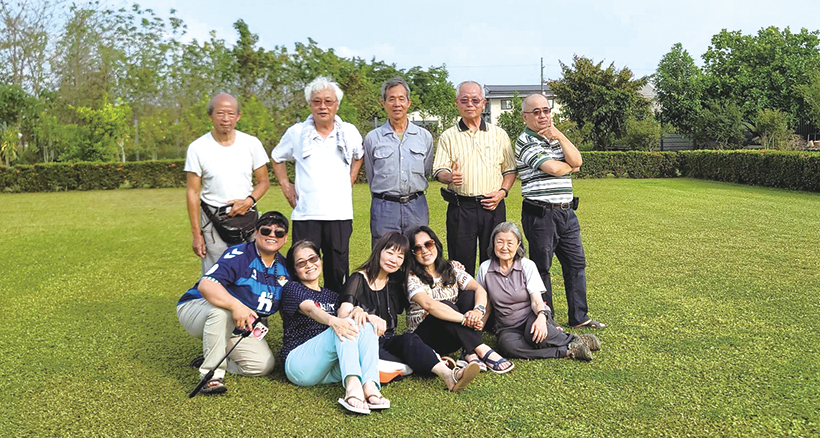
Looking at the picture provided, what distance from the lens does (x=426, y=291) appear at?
4.09m

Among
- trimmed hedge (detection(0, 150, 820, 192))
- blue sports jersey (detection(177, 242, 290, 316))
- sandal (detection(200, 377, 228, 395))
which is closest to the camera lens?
sandal (detection(200, 377, 228, 395))

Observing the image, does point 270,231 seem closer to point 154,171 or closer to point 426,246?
point 426,246

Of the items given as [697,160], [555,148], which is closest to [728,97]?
[697,160]

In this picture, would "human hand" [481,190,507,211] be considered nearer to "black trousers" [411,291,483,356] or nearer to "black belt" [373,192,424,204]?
"black belt" [373,192,424,204]

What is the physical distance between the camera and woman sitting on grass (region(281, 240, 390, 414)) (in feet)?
11.3

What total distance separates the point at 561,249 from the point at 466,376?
1.56 meters

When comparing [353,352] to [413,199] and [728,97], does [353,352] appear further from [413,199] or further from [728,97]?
[728,97]

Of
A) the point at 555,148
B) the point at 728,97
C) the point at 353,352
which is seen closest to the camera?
the point at 353,352

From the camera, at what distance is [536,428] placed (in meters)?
3.18

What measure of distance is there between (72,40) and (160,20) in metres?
4.44

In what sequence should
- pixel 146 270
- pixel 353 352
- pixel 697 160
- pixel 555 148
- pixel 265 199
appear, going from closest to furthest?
pixel 353 352 → pixel 555 148 → pixel 146 270 → pixel 265 199 → pixel 697 160

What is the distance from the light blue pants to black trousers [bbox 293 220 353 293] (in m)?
0.76

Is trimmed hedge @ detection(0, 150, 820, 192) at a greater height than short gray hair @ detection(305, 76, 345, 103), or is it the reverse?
short gray hair @ detection(305, 76, 345, 103)

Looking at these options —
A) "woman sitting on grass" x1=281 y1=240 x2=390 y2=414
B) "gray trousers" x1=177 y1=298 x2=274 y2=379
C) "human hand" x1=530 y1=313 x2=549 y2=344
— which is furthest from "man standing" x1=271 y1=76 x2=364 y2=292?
"human hand" x1=530 y1=313 x2=549 y2=344
